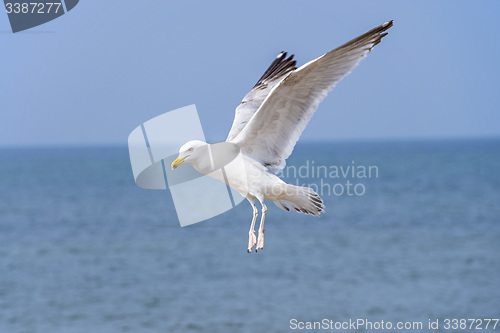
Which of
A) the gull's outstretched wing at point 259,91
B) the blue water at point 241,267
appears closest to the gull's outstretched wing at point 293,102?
the gull's outstretched wing at point 259,91

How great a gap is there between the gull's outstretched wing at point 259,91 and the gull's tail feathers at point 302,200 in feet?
2.58

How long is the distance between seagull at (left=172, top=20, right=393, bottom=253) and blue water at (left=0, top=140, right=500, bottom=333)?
14.9 m

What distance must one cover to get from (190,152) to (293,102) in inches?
41.6

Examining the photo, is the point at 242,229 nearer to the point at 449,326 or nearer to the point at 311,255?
the point at 311,255

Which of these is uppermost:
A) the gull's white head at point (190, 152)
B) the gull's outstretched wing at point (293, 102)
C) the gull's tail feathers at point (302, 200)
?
the gull's outstretched wing at point (293, 102)

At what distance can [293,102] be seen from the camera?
6117 mm

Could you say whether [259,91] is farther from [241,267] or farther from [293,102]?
[241,267]

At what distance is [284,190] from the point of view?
614 cm

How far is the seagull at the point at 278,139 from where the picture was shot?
18.6ft

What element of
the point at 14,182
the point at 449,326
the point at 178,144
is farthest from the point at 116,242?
the point at 14,182

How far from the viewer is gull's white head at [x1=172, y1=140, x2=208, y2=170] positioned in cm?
562

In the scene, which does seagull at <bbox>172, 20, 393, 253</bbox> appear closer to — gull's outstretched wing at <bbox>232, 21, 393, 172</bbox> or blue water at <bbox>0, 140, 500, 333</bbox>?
gull's outstretched wing at <bbox>232, 21, 393, 172</bbox>

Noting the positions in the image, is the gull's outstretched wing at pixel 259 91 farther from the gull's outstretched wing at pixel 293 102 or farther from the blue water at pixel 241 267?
the blue water at pixel 241 267

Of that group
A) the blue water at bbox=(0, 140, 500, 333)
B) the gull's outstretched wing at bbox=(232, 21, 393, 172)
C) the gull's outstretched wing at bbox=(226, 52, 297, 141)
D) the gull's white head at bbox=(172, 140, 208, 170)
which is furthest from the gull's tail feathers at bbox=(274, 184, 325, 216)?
the blue water at bbox=(0, 140, 500, 333)
